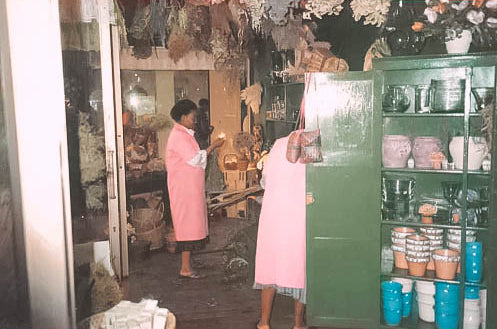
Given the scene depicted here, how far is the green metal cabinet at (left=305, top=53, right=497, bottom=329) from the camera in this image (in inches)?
116

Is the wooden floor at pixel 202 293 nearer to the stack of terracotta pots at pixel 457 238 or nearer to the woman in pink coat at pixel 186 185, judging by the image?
the woman in pink coat at pixel 186 185

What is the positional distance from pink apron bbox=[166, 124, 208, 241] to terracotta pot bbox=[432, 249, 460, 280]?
222 cm

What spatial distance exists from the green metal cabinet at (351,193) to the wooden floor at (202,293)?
50 cm

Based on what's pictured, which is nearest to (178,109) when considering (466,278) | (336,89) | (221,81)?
(221,81)

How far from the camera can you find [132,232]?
185 inches

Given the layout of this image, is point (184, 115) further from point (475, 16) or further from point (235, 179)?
point (475, 16)

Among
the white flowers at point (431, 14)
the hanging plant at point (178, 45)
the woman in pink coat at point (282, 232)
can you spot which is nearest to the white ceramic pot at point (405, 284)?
the woman in pink coat at point (282, 232)

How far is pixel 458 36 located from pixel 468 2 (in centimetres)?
23

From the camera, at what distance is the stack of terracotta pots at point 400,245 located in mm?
3105

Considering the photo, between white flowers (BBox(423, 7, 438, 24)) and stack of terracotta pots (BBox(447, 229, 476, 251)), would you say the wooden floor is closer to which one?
stack of terracotta pots (BBox(447, 229, 476, 251))

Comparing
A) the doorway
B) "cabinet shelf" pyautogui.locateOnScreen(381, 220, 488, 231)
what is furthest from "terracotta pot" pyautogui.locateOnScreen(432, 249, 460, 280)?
the doorway

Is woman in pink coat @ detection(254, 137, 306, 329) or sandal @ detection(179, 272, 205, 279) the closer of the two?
woman in pink coat @ detection(254, 137, 306, 329)

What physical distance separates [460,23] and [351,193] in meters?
1.21

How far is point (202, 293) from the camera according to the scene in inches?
152
